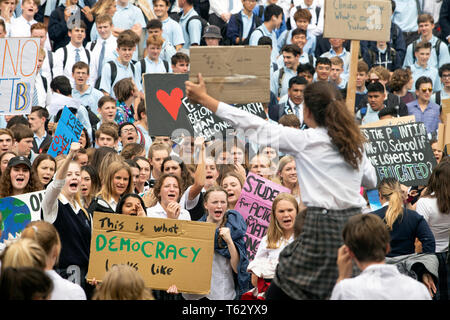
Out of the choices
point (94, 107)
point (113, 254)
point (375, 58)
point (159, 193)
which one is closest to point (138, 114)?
point (94, 107)

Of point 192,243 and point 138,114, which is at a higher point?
point 138,114

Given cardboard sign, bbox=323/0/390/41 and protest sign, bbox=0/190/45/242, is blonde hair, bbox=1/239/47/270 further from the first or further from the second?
cardboard sign, bbox=323/0/390/41

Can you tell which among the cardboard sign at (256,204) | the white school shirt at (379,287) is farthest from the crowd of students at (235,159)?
the cardboard sign at (256,204)

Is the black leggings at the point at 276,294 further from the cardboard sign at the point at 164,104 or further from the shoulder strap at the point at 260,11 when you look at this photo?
the shoulder strap at the point at 260,11

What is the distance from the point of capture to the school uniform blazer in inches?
312

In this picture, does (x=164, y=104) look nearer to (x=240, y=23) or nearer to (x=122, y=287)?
(x=122, y=287)

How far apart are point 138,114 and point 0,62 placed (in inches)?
93.5

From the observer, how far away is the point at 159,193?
350 inches

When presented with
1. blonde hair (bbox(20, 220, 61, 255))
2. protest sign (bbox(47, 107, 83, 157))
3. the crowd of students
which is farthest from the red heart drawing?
blonde hair (bbox(20, 220, 61, 255))

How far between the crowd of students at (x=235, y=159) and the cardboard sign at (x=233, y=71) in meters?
0.28

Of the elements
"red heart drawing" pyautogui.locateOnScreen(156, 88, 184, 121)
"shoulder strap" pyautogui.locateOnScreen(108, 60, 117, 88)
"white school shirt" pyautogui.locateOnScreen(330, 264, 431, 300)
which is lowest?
"white school shirt" pyautogui.locateOnScreen(330, 264, 431, 300)

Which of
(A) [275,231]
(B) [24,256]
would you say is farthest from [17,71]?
(B) [24,256]

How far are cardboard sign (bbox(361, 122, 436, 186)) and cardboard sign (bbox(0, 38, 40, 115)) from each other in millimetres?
3839

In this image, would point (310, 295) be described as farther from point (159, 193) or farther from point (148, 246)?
point (159, 193)
